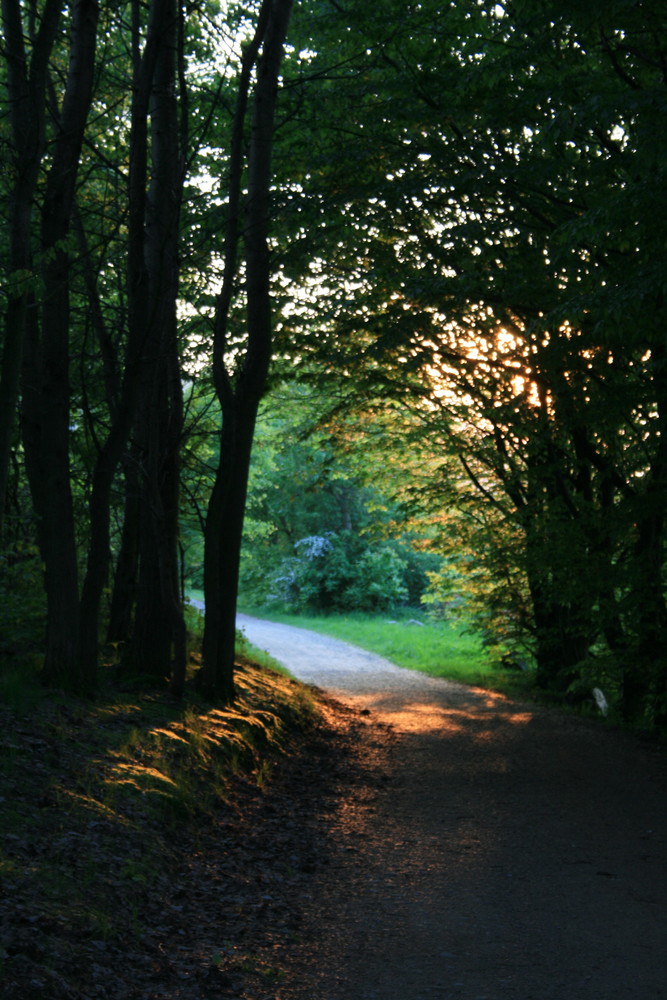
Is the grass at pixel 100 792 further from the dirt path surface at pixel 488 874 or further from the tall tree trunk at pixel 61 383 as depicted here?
the dirt path surface at pixel 488 874

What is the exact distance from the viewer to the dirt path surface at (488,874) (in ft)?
15.4

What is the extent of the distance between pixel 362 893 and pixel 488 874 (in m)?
0.98

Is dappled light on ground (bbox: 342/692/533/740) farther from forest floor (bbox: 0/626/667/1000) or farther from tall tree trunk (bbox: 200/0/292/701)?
tall tree trunk (bbox: 200/0/292/701)

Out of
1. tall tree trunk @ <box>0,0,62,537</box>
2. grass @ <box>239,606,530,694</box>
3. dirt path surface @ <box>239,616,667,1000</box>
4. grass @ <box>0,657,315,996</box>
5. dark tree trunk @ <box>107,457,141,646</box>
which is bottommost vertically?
Result: grass @ <box>239,606,530,694</box>

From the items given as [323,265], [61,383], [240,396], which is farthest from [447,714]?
[61,383]

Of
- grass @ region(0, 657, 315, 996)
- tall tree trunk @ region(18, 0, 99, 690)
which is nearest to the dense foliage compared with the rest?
tall tree trunk @ region(18, 0, 99, 690)

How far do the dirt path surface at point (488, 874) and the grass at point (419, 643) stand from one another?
812 cm

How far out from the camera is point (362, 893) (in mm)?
6074

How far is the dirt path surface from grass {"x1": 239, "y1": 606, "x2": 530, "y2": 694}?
8.12 meters

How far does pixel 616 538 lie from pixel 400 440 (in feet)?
25.4

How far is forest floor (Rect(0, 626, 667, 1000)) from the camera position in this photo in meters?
4.43

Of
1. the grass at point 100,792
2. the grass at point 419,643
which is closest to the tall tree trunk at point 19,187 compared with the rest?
the grass at point 100,792

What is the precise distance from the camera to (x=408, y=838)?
7.52m

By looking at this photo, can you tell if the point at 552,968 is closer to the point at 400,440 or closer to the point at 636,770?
the point at 636,770
